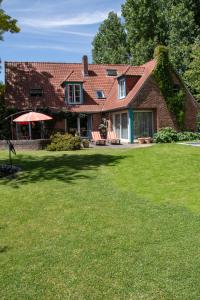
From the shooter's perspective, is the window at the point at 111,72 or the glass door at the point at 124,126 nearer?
the glass door at the point at 124,126

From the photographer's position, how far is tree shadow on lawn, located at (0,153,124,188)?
554 inches

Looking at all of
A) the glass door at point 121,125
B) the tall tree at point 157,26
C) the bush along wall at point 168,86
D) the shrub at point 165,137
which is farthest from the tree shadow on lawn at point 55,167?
the tall tree at point 157,26

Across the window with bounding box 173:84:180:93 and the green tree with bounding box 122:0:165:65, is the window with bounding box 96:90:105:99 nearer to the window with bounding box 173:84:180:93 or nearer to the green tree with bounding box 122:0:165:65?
the window with bounding box 173:84:180:93

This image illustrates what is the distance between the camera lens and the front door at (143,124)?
100 ft

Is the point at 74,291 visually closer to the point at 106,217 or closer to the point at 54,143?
the point at 106,217

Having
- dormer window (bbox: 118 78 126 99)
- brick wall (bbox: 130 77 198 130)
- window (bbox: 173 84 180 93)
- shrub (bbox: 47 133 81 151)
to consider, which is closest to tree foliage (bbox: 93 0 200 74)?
window (bbox: 173 84 180 93)

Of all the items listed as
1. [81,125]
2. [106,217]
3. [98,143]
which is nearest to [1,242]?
[106,217]

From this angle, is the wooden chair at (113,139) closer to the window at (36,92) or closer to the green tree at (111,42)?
the window at (36,92)

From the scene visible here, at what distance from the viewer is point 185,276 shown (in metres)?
5.84

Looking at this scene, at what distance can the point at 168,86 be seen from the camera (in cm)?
3078

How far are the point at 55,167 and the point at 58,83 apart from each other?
20.3m

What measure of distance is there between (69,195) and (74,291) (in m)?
5.76

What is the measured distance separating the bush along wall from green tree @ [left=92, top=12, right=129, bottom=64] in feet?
70.9

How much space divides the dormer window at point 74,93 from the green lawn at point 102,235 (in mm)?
20478
